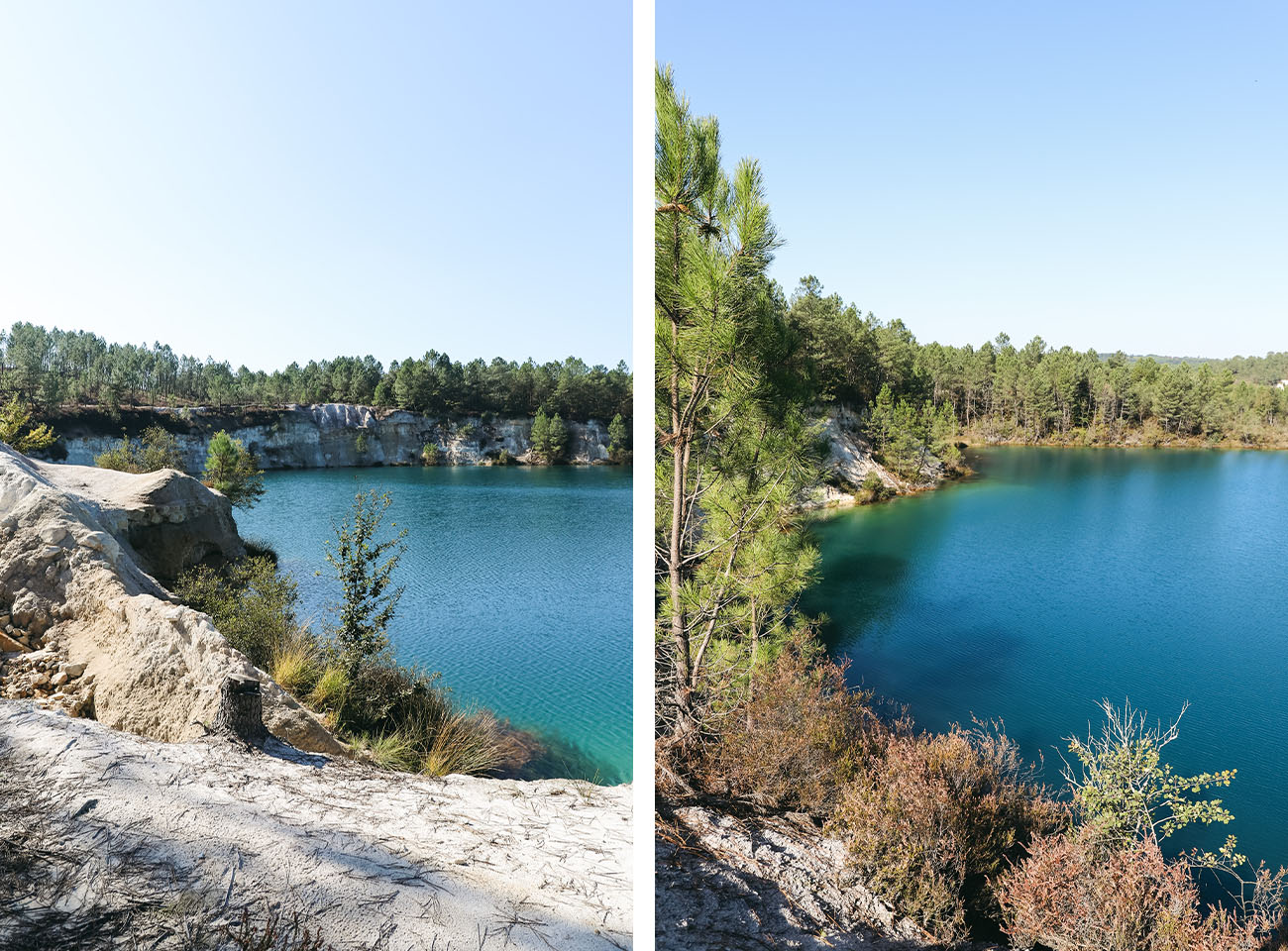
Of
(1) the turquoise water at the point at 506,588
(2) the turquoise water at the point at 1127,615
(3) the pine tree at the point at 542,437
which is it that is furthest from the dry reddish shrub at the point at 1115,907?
(3) the pine tree at the point at 542,437

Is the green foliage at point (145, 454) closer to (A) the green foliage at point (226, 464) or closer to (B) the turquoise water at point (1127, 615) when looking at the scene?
(A) the green foliage at point (226, 464)

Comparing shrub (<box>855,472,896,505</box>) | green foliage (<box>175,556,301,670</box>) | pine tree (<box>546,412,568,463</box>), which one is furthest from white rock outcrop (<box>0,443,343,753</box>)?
shrub (<box>855,472,896,505</box>)

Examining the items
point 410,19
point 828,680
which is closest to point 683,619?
point 828,680

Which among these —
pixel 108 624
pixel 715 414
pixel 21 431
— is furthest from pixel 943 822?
pixel 21 431

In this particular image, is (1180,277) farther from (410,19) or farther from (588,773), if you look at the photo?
(588,773)

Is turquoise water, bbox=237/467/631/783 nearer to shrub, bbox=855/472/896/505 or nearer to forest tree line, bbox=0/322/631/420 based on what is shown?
forest tree line, bbox=0/322/631/420

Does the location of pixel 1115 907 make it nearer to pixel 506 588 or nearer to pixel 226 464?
pixel 506 588
